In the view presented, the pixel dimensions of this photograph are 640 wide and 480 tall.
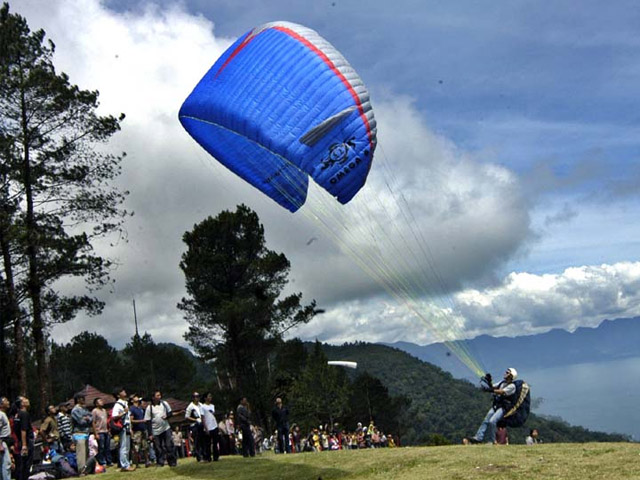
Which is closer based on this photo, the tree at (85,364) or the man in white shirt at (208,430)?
the man in white shirt at (208,430)

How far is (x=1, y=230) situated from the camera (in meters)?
20.1

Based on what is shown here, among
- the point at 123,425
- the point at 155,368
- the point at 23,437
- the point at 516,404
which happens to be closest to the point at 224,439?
the point at 123,425

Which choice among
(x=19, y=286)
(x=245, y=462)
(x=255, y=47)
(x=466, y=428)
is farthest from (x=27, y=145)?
(x=466, y=428)

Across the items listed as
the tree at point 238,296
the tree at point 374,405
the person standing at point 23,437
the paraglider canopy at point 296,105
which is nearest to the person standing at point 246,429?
the person standing at point 23,437

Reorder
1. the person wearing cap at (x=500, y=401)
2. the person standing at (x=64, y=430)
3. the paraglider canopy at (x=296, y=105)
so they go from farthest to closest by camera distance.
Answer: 1. the person standing at (x=64, y=430)
2. the person wearing cap at (x=500, y=401)
3. the paraglider canopy at (x=296, y=105)

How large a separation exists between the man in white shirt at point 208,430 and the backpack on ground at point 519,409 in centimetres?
634

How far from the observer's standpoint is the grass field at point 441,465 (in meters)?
9.34

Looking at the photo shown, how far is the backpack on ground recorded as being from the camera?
12.8 m

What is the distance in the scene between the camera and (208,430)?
14211mm

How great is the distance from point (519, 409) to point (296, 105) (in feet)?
24.6

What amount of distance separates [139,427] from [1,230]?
8922 mm

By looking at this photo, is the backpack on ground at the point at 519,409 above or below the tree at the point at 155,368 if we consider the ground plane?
below

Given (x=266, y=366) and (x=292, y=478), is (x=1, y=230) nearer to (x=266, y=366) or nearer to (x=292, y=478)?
(x=292, y=478)

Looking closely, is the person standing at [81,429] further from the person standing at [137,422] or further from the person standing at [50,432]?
the person standing at [137,422]
